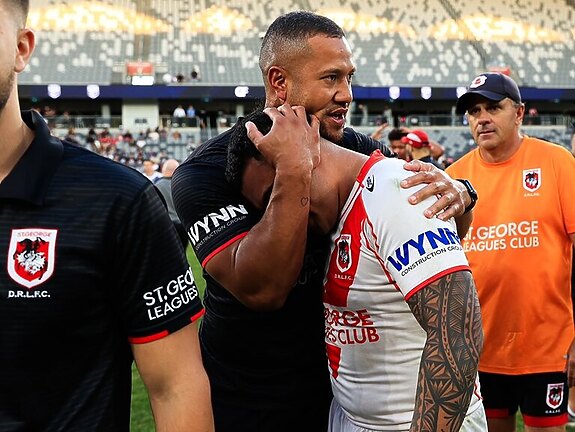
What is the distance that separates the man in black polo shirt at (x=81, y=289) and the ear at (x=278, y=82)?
0.74m

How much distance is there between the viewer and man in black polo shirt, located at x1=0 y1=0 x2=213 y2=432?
4.69 ft

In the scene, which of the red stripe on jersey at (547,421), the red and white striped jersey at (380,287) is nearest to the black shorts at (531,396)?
the red stripe on jersey at (547,421)

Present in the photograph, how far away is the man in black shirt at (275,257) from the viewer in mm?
1833

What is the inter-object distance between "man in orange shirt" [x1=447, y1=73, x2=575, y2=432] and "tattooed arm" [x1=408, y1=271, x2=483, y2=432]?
2023mm

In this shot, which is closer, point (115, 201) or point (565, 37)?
point (115, 201)

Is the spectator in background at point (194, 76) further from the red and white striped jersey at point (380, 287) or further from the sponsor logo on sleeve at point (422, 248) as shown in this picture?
the sponsor logo on sleeve at point (422, 248)

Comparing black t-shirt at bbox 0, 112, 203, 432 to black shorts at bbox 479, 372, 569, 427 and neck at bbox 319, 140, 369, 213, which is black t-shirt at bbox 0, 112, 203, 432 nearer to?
neck at bbox 319, 140, 369, 213

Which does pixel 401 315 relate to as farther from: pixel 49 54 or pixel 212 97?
pixel 49 54

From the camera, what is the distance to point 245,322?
7.40 feet

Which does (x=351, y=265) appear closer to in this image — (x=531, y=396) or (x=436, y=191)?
(x=436, y=191)

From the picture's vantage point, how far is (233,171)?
2002 mm

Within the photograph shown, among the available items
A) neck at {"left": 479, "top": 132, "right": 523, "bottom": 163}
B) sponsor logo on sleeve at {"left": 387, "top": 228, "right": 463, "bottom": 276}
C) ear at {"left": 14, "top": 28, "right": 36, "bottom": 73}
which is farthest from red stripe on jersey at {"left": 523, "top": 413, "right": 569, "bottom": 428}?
ear at {"left": 14, "top": 28, "right": 36, "bottom": 73}

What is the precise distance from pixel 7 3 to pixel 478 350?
123cm

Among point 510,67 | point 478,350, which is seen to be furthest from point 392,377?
point 510,67
